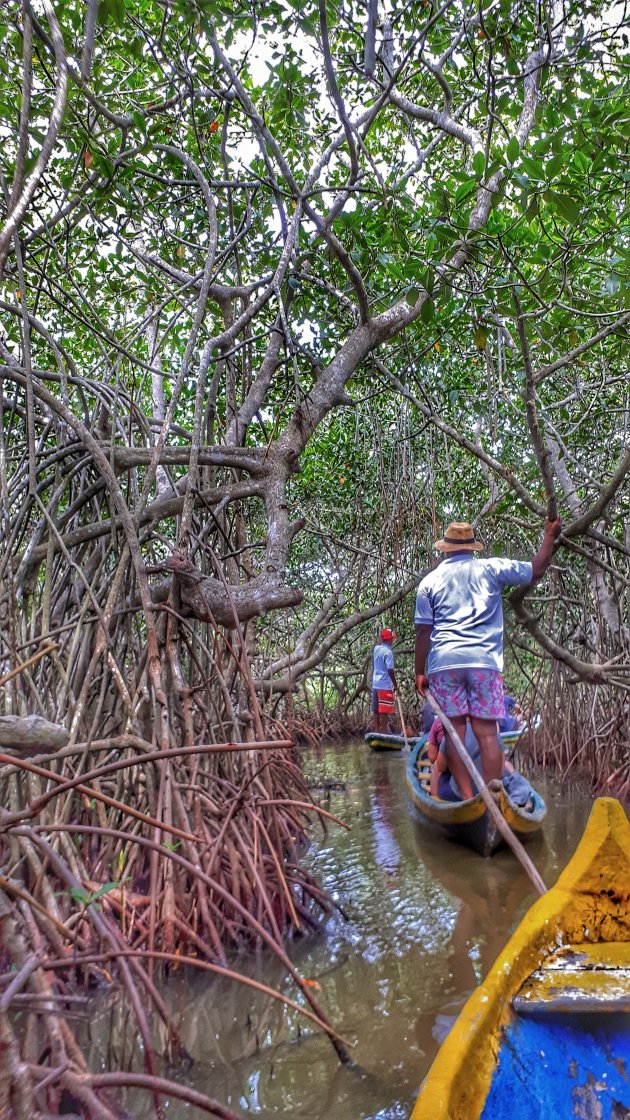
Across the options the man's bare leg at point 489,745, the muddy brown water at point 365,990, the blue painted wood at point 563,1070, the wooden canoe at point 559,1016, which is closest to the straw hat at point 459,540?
the man's bare leg at point 489,745

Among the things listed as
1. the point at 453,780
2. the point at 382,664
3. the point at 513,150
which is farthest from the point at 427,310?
the point at 382,664

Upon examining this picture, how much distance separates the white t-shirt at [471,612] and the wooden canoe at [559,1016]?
2.24 metres

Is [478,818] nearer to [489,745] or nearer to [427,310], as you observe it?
[489,745]

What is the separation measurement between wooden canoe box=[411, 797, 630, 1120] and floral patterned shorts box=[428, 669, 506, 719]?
7.18 feet

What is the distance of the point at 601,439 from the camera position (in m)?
5.57

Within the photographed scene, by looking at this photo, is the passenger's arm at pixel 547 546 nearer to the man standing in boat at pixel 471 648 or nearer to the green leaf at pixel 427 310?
the man standing in boat at pixel 471 648

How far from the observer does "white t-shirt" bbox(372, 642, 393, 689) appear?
9172 millimetres

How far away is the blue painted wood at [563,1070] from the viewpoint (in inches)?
54.4

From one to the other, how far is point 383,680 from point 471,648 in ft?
18.3

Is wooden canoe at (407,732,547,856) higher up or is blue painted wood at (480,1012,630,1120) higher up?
blue painted wood at (480,1012,630,1120)

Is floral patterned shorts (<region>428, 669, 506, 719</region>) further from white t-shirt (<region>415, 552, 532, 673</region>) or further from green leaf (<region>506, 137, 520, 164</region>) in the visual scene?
green leaf (<region>506, 137, 520, 164</region>)

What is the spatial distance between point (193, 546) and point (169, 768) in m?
1.28

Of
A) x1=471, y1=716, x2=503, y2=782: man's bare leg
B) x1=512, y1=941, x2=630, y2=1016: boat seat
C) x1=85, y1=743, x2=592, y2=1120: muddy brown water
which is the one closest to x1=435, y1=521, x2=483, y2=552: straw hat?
x1=471, y1=716, x2=503, y2=782: man's bare leg

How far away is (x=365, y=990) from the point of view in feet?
8.14
